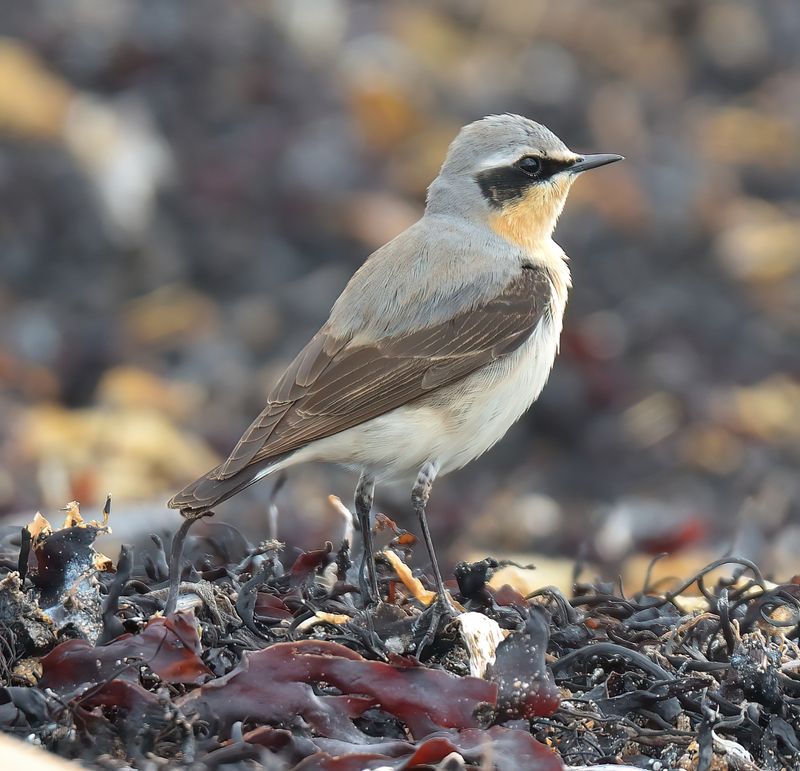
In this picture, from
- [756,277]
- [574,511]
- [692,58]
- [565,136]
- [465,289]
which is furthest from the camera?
[692,58]

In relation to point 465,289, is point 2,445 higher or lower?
lower

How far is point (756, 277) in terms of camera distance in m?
10.9

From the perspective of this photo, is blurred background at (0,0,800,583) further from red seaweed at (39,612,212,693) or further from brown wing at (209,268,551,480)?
red seaweed at (39,612,212,693)

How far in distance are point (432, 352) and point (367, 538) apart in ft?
3.11

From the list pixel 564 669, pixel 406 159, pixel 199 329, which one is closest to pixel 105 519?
pixel 564 669

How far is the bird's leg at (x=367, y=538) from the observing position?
4.84 meters

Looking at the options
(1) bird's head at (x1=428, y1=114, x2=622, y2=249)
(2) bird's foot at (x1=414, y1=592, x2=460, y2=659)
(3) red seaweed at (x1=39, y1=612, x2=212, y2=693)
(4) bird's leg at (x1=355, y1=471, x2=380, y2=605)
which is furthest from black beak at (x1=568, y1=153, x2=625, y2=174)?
(3) red seaweed at (x1=39, y1=612, x2=212, y2=693)

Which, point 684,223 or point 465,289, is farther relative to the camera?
point 684,223

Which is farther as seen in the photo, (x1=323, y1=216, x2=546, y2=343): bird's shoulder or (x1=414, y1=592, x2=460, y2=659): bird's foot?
(x1=323, y1=216, x2=546, y2=343): bird's shoulder

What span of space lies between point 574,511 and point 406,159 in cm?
399

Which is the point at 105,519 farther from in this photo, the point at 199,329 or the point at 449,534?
the point at 199,329

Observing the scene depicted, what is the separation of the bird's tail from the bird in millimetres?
11

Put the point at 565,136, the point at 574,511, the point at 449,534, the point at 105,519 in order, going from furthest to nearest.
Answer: the point at 565,136
the point at 574,511
the point at 449,534
the point at 105,519

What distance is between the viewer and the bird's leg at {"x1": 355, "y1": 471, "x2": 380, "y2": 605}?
484 cm
